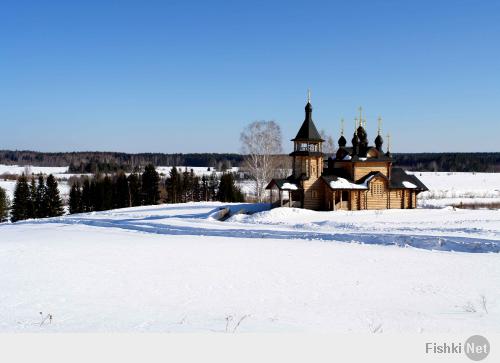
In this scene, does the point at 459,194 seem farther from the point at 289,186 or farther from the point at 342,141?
the point at 289,186

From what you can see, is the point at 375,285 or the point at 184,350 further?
the point at 375,285

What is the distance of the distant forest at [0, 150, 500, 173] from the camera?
443 feet

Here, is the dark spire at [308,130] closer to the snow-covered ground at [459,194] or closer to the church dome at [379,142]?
the church dome at [379,142]

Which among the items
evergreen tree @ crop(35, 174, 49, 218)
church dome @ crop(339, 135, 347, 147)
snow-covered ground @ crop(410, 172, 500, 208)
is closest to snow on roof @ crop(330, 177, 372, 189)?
church dome @ crop(339, 135, 347, 147)

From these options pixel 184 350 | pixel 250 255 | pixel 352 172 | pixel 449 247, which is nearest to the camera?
pixel 184 350

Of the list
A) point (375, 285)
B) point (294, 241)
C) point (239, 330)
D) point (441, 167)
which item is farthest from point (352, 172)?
point (441, 167)

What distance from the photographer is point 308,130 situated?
2817 centimetres

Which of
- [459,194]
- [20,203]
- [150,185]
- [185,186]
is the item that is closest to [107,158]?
[185,186]

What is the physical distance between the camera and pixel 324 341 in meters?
5.86

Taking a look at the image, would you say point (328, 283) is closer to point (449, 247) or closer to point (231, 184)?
point (449, 247)

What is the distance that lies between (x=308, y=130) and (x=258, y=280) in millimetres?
19061

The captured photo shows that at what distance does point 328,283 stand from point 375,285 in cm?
105

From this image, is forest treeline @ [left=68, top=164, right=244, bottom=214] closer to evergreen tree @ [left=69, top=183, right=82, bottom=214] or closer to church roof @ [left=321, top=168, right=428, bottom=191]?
evergreen tree @ [left=69, top=183, right=82, bottom=214]

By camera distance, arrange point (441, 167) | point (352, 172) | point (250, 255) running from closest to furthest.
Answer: point (250, 255) < point (352, 172) < point (441, 167)
